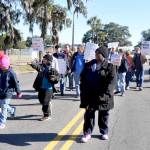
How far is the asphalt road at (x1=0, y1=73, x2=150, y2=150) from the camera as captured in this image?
8.48 metres

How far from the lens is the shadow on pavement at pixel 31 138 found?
8742 millimetres

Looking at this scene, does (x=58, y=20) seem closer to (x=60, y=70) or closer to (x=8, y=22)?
(x=8, y=22)

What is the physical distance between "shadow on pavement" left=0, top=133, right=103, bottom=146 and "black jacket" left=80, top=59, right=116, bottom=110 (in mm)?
807

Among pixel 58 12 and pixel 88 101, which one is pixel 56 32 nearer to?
pixel 58 12

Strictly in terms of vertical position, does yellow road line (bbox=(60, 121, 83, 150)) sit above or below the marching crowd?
below

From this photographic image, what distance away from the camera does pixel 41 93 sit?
11227mm

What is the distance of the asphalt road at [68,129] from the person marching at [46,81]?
386mm

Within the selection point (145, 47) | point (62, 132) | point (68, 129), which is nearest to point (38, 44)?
point (145, 47)

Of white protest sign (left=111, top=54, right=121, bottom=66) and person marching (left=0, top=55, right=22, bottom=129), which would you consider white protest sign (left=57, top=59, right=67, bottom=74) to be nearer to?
white protest sign (left=111, top=54, right=121, bottom=66)

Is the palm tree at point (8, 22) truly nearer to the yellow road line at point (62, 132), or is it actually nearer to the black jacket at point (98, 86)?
the yellow road line at point (62, 132)

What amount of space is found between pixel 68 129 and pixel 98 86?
1755mm

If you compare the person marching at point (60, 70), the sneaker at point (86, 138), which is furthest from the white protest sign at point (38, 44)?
the sneaker at point (86, 138)

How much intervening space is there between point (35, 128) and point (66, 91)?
27.4 feet

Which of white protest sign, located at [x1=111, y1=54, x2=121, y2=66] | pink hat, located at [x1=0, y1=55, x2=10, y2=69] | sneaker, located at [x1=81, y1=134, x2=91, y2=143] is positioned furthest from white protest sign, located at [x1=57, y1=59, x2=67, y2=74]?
sneaker, located at [x1=81, y1=134, x2=91, y2=143]
